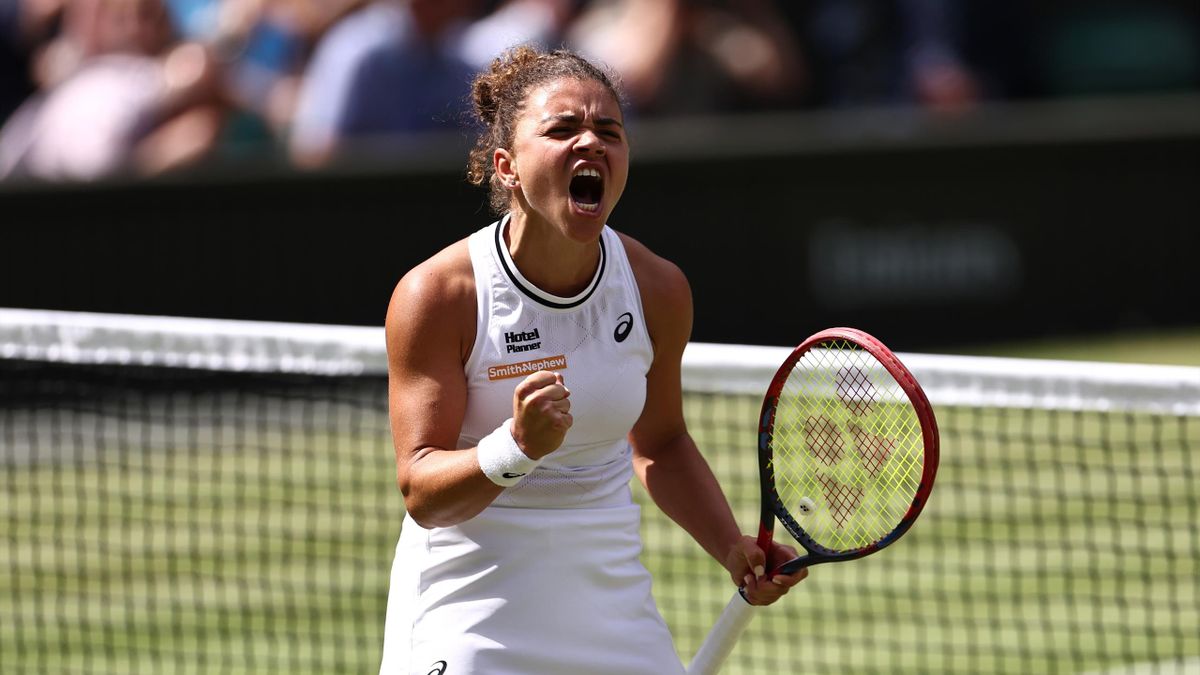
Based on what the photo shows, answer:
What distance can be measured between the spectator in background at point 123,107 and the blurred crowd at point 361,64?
0.04ft

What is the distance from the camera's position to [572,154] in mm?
3162

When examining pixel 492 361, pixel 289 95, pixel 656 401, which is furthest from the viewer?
pixel 289 95

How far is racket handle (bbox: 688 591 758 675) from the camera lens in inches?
139

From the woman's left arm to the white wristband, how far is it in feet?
1.80

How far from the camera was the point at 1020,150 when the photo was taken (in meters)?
12.6

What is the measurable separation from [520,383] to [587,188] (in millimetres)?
352

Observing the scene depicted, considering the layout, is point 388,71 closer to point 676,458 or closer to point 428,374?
point 676,458

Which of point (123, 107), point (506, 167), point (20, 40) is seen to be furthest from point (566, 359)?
point (20, 40)

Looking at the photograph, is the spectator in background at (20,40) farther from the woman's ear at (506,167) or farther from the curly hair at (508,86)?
the woman's ear at (506,167)

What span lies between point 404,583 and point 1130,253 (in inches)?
408

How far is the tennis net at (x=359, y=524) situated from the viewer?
5.65 metres

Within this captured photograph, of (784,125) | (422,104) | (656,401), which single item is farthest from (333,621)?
(784,125)

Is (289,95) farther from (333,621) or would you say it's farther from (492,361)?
(492,361)

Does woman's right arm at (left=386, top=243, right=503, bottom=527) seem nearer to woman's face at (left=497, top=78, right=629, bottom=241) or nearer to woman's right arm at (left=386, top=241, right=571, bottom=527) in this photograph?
woman's right arm at (left=386, top=241, right=571, bottom=527)
